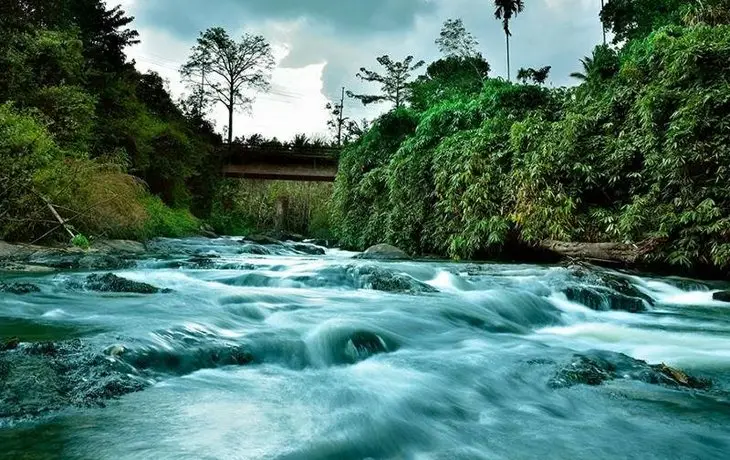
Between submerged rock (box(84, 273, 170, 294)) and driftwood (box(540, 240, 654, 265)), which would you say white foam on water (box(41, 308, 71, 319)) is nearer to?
submerged rock (box(84, 273, 170, 294))

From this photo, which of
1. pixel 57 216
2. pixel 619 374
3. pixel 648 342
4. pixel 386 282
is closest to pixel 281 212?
pixel 57 216

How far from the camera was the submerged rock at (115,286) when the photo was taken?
582 centimetres

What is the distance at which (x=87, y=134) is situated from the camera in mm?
15203

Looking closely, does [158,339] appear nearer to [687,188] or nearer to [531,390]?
[531,390]

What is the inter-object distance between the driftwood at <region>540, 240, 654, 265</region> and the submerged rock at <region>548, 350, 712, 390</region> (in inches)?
248

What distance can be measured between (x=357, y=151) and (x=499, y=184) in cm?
827

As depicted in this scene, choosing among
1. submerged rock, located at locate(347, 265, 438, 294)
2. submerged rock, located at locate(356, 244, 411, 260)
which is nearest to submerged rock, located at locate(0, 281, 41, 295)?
submerged rock, located at locate(347, 265, 438, 294)

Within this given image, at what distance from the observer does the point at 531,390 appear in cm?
335

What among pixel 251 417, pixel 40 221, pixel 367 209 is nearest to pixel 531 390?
pixel 251 417

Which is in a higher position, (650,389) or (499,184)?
(499,184)

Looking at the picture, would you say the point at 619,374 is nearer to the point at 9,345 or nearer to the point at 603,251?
the point at 9,345

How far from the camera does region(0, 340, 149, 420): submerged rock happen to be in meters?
2.35

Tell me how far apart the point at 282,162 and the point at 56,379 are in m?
24.7

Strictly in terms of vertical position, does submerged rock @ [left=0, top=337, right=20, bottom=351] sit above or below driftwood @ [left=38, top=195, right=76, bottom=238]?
below
